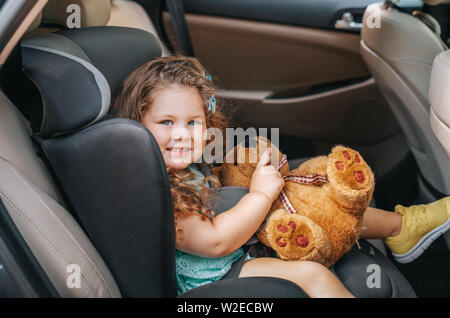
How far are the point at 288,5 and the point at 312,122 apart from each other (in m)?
0.54

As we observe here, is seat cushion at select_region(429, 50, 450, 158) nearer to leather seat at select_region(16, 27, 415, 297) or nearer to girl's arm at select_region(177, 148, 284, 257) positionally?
girl's arm at select_region(177, 148, 284, 257)

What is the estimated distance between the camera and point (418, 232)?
4.27ft

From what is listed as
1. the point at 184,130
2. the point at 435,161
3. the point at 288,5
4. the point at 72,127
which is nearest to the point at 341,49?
the point at 288,5

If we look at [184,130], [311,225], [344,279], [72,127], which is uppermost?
[72,127]

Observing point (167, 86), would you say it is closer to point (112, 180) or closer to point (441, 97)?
point (112, 180)

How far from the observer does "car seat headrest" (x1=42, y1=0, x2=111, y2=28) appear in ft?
3.48

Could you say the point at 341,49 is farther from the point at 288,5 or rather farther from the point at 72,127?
the point at 72,127

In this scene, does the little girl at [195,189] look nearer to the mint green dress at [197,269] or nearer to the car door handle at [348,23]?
the mint green dress at [197,269]

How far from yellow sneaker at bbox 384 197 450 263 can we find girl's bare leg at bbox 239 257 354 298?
1.47 feet

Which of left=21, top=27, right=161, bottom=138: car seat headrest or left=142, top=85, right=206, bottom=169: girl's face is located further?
left=142, top=85, right=206, bottom=169: girl's face

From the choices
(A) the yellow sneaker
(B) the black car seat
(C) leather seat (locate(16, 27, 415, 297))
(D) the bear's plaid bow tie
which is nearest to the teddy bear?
(D) the bear's plaid bow tie

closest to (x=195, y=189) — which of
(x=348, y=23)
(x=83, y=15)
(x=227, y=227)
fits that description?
(x=227, y=227)

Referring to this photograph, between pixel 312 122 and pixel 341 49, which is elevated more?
pixel 341 49

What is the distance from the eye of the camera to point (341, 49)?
6.20 ft
